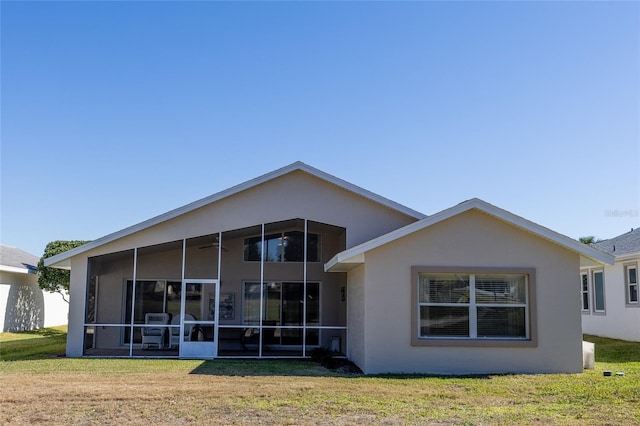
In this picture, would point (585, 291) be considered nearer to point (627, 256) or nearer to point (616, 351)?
point (627, 256)

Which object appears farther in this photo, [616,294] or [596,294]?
[596,294]

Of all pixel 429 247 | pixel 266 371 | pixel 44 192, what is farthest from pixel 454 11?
pixel 44 192

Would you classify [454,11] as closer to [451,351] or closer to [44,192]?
[451,351]

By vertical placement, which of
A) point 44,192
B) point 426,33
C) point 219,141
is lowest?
point 44,192

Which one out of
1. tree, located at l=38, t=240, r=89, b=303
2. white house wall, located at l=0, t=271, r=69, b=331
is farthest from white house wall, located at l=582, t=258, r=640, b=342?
white house wall, located at l=0, t=271, r=69, b=331

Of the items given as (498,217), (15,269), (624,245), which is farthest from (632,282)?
(15,269)

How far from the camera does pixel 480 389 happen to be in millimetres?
10867

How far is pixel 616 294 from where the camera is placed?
20.6 metres

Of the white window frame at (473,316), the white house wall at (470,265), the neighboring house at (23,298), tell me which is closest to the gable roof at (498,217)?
the white house wall at (470,265)

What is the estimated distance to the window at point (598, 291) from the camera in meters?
22.0

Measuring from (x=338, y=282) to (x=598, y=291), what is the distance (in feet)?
32.3

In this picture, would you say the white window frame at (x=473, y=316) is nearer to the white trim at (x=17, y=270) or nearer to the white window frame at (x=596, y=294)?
the white window frame at (x=596, y=294)

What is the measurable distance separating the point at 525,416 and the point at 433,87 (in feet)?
32.8

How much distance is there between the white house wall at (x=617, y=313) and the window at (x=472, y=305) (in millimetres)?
7710
